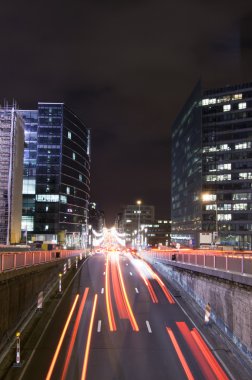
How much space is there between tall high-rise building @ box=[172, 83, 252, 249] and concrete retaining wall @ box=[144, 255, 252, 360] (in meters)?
105

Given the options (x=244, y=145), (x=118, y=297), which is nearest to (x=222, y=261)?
(x=118, y=297)

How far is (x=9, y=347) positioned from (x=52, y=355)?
83.7 inches

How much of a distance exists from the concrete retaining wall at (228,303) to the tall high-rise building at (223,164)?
105 meters

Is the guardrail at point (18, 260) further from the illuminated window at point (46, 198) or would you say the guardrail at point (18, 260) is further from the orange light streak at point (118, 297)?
the illuminated window at point (46, 198)

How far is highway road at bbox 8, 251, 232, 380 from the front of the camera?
20938 millimetres

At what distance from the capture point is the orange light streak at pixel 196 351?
20623 millimetres

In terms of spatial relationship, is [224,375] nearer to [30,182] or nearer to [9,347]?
[9,347]

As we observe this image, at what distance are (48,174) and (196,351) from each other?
13324 centimetres

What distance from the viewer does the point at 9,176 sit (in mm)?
95250

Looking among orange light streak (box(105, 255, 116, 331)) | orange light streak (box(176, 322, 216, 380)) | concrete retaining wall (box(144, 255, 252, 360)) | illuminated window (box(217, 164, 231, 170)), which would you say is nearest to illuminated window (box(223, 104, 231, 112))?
illuminated window (box(217, 164, 231, 170))

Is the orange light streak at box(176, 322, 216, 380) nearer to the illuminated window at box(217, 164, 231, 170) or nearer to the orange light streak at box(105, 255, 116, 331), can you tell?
the orange light streak at box(105, 255, 116, 331)

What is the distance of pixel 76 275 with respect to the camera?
174 feet

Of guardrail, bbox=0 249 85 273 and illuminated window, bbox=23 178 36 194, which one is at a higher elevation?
illuminated window, bbox=23 178 36 194

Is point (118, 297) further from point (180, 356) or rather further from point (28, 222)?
point (28, 222)
